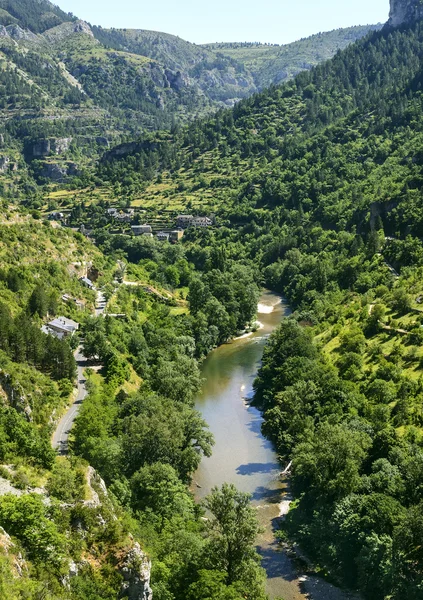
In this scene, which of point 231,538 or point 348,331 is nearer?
point 231,538

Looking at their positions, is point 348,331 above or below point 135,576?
above

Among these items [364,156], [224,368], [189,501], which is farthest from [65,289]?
[364,156]

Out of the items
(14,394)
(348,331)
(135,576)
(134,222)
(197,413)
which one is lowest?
(197,413)

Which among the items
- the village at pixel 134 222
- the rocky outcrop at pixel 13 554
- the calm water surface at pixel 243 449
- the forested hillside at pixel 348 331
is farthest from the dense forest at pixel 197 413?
the village at pixel 134 222

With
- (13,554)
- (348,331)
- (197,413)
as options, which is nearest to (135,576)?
(13,554)

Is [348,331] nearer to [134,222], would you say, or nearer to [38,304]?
[38,304]

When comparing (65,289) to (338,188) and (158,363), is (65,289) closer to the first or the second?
(158,363)
